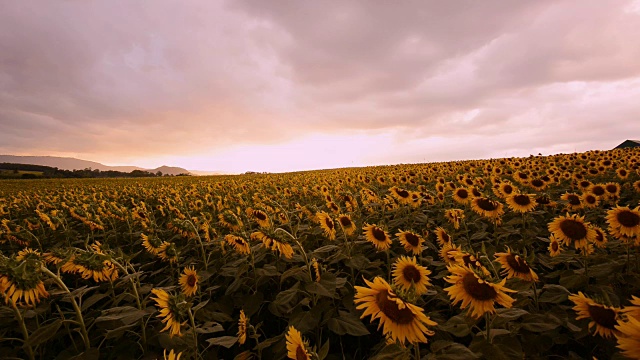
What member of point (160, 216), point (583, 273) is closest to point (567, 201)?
point (583, 273)

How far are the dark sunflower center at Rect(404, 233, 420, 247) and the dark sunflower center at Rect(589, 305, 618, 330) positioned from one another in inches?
71.7

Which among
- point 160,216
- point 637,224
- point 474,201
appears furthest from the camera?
point 160,216

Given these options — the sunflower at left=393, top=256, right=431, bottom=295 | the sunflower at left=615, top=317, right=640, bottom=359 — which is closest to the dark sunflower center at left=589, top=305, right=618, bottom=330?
the sunflower at left=615, top=317, right=640, bottom=359

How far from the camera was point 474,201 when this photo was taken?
5398mm

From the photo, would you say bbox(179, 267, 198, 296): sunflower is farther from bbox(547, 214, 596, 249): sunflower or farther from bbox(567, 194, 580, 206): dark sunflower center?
bbox(567, 194, 580, 206): dark sunflower center

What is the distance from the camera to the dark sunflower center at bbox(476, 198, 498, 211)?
4.91 meters

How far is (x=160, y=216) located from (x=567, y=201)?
10.5 metres

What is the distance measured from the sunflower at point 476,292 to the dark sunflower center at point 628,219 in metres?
2.87

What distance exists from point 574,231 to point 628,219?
0.65 meters

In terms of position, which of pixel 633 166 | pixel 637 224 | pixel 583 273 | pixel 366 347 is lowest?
pixel 366 347

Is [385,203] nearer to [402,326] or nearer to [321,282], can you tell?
[321,282]

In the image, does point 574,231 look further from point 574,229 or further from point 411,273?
point 411,273

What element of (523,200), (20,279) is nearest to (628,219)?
(523,200)

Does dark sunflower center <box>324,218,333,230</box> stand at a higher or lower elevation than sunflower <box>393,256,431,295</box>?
higher
